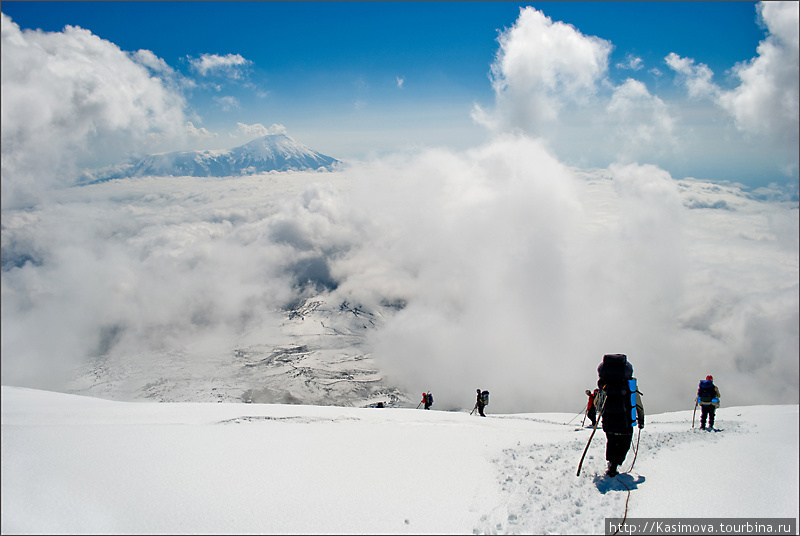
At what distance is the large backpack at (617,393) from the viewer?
10.1 m

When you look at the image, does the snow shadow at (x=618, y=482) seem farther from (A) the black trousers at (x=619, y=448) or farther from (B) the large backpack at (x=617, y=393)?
(B) the large backpack at (x=617, y=393)

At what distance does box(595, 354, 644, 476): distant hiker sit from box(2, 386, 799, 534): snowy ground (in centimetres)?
68

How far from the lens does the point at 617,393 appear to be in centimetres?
1016

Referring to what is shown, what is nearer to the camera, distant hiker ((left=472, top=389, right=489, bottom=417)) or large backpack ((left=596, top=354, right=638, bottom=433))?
large backpack ((left=596, top=354, right=638, bottom=433))

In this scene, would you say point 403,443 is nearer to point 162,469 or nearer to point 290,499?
point 290,499

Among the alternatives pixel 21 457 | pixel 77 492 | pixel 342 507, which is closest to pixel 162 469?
pixel 77 492

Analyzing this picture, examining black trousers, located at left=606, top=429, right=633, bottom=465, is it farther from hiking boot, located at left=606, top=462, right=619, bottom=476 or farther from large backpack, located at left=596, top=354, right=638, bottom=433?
large backpack, located at left=596, top=354, right=638, bottom=433

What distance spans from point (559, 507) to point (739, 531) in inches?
134

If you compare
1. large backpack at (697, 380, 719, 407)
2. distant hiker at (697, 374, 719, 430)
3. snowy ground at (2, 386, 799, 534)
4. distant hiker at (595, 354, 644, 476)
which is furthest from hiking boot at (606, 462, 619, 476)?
large backpack at (697, 380, 719, 407)

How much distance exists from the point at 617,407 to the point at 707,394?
10634mm

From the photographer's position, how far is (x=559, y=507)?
335 inches

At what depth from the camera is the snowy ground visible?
6.76 metres

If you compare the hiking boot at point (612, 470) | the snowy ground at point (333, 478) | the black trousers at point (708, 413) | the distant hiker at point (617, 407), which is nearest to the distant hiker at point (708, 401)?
the black trousers at point (708, 413)

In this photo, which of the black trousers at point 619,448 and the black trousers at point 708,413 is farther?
the black trousers at point 708,413
